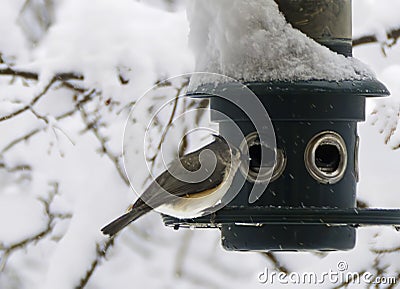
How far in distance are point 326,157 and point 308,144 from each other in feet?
0.65

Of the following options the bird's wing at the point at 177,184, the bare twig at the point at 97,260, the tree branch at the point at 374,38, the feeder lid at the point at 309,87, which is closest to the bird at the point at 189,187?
the bird's wing at the point at 177,184

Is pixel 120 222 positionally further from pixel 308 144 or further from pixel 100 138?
pixel 100 138

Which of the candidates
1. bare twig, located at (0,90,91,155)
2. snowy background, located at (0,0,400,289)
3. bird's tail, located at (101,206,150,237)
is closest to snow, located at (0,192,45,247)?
snowy background, located at (0,0,400,289)

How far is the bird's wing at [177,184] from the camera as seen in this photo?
346 centimetres

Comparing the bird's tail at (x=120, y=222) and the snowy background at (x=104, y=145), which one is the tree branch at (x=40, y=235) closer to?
the snowy background at (x=104, y=145)

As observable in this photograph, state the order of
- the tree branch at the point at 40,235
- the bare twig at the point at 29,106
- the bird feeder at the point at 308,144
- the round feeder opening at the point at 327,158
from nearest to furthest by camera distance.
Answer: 1. the bird feeder at the point at 308,144
2. the round feeder opening at the point at 327,158
3. the bare twig at the point at 29,106
4. the tree branch at the point at 40,235

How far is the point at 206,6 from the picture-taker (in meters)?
3.77

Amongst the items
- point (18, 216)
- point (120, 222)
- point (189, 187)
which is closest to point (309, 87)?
point (189, 187)

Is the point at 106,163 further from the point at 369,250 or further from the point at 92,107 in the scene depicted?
the point at 369,250

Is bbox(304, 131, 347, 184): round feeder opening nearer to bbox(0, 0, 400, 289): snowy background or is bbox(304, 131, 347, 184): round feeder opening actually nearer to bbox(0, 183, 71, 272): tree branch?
bbox(0, 0, 400, 289): snowy background

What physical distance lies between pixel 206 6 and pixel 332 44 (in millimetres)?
579

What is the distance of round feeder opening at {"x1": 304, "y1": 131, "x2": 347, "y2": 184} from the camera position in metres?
3.65

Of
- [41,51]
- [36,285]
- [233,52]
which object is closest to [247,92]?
[233,52]

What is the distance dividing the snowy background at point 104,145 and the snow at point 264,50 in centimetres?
169
